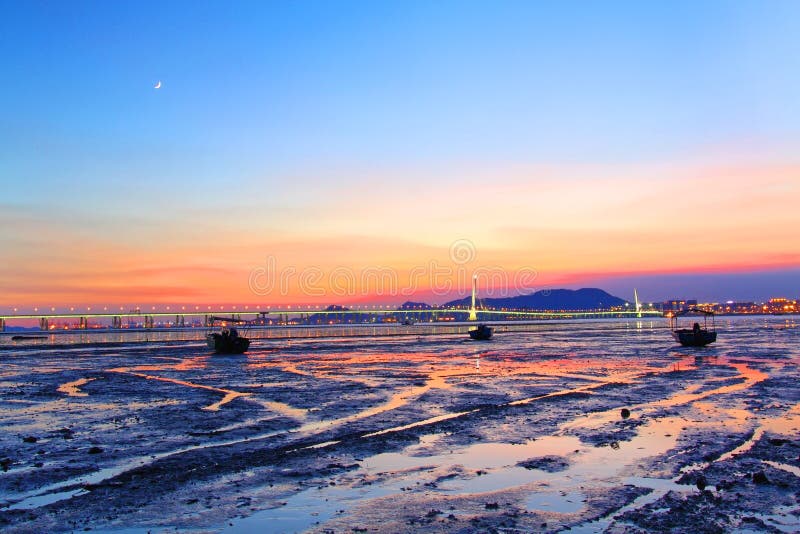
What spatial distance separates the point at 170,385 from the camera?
31.1 meters

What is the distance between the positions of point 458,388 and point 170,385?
14.2 metres

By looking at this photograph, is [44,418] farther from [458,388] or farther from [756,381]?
[756,381]

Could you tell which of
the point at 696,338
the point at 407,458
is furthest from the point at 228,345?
the point at 407,458

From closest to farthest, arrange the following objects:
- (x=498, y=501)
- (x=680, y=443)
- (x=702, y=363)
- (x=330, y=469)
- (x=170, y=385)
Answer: (x=498, y=501) → (x=330, y=469) → (x=680, y=443) → (x=170, y=385) → (x=702, y=363)

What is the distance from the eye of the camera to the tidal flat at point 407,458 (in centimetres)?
986

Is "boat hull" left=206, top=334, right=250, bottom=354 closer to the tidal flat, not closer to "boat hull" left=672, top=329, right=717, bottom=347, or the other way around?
the tidal flat

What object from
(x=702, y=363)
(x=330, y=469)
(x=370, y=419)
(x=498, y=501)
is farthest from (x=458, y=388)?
(x=702, y=363)

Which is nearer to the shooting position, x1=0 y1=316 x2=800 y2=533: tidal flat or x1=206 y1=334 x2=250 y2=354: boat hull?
x1=0 y1=316 x2=800 y2=533: tidal flat

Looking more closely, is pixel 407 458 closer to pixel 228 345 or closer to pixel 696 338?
pixel 228 345

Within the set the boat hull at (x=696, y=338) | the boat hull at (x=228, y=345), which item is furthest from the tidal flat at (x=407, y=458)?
the boat hull at (x=228, y=345)

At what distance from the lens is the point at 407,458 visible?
1398 cm

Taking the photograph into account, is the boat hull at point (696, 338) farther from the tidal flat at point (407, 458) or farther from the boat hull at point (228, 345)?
the boat hull at point (228, 345)

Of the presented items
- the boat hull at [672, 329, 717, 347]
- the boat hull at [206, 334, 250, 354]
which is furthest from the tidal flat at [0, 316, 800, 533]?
the boat hull at [206, 334, 250, 354]

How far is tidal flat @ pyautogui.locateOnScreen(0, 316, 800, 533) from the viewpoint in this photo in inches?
388
